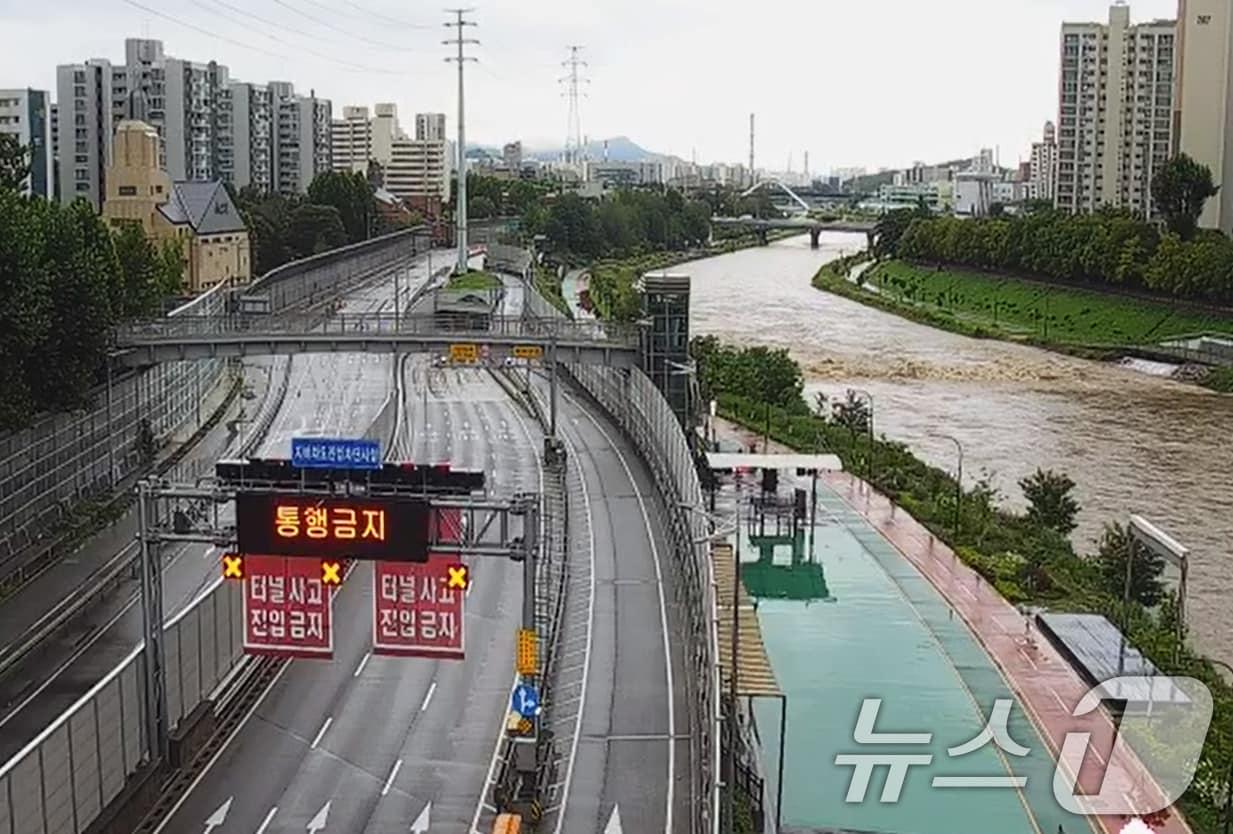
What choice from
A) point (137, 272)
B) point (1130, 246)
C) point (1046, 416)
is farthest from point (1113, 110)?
point (137, 272)

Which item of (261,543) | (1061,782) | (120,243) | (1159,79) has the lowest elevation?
(1061,782)

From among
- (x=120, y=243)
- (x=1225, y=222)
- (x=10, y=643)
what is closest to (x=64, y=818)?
(x=10, y=643)

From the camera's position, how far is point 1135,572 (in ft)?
73.8

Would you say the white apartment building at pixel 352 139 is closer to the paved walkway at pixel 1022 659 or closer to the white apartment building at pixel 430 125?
the white apartment building at pixel 430 125

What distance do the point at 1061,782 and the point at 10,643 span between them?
1167 centimetres

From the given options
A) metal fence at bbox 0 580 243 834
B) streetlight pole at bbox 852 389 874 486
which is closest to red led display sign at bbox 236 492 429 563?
metal fence at bbox 0 580 243 834

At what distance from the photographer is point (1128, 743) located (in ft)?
52.5

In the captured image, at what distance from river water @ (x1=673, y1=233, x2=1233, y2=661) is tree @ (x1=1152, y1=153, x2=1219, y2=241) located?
9558 millimetres

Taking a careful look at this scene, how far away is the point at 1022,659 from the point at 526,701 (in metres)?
8.61

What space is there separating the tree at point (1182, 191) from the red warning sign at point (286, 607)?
5479 cm

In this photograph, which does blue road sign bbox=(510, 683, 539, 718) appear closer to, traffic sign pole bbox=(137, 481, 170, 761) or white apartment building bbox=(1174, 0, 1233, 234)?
traffic sign pole bbox=(137, 481, 170, 761)

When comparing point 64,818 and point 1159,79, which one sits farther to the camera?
point 1159,79

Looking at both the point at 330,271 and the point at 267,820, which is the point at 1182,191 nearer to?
the point at 330,271

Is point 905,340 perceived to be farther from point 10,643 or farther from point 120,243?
point 10,643
